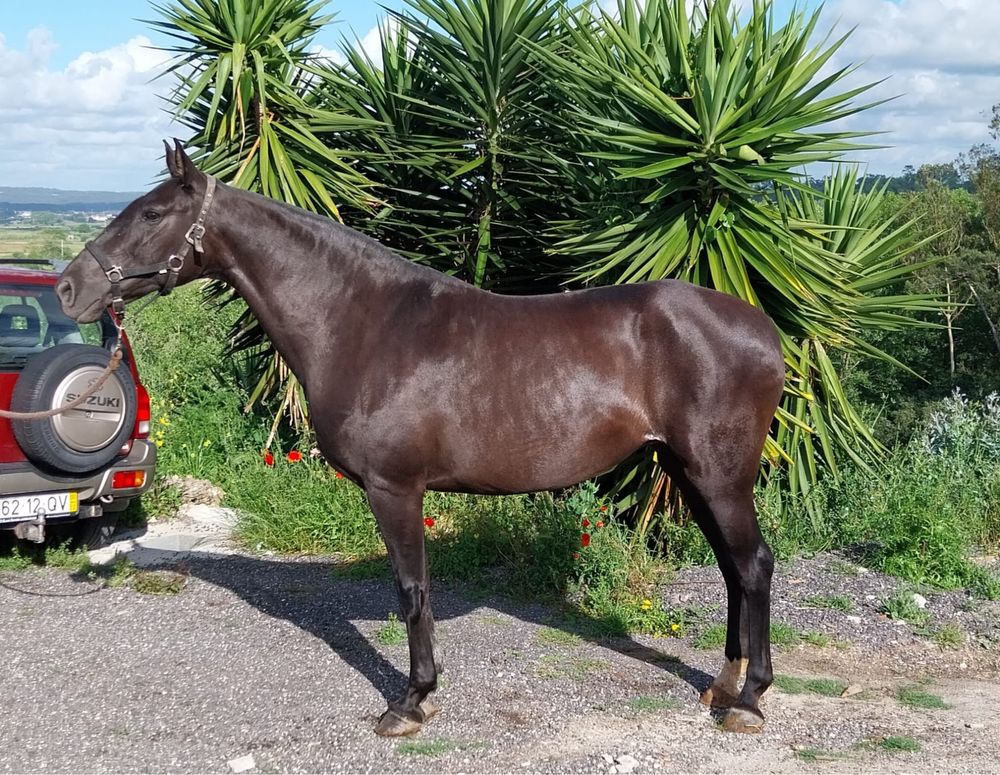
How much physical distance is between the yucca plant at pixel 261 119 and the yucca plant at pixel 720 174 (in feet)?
6.80

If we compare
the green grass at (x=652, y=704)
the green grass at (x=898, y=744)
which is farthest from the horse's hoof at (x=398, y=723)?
the green grass at (x=898, y=744)

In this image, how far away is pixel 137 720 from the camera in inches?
167

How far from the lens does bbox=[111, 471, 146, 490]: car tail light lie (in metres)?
6.47

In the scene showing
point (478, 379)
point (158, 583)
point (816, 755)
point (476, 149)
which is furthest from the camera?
point (476, 149)

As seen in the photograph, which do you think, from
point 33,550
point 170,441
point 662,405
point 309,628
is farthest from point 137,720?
point 170,441

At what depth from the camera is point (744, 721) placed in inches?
164

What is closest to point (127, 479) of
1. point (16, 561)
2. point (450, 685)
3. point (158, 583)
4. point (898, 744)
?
point (158, 583)

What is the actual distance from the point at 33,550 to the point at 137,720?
3266mm

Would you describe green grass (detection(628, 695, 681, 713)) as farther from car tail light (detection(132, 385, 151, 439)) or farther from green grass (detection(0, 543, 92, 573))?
green grass (detection(0, 543, 92, 573))

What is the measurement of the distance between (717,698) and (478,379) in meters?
1.90

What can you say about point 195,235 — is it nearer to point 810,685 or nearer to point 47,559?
point 47,559

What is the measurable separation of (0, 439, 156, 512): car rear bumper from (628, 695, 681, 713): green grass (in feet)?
12.8

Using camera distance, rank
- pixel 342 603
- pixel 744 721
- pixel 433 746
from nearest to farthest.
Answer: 1. pixel 433 746
2. pixel 744 721
3. pixel 342 603

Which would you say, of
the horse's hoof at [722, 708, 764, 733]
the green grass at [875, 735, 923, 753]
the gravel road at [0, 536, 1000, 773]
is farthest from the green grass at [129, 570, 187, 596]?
the green grass at [875, 735, 923, 753]
